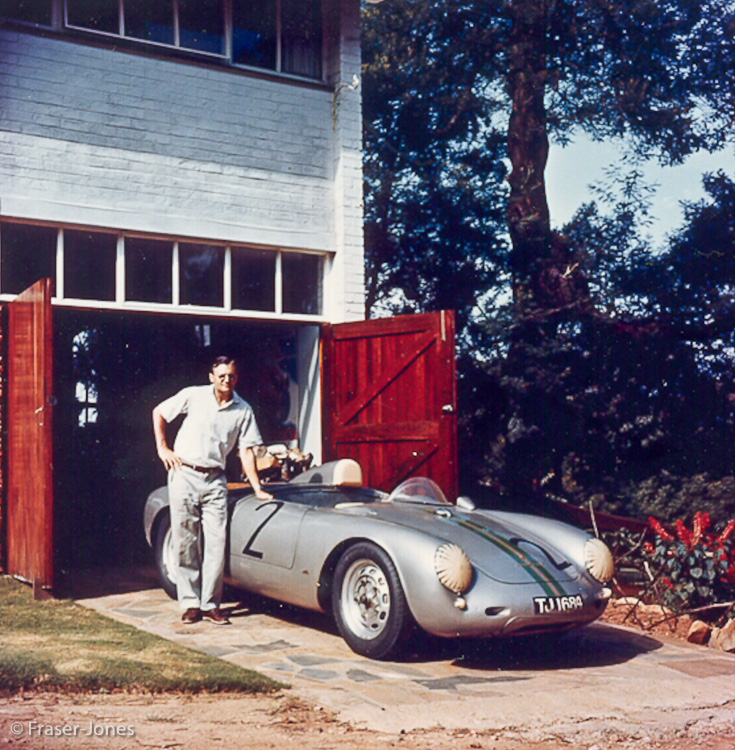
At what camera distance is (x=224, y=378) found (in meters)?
7.75

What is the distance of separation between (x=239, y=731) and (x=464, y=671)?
1993mm

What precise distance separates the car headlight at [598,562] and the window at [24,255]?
17.3 feet

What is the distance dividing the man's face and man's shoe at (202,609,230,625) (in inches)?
61.2

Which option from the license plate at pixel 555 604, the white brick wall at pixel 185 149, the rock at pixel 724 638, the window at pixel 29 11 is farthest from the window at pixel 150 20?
the rock at pixel 724 638

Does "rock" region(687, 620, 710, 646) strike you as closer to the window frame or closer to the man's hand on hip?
the man's hand on hip

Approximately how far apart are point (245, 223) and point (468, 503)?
4363 mm

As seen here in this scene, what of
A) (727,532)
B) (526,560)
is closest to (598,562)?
(526,560)

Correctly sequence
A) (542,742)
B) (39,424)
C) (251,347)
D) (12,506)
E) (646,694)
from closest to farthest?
1. (542,742)
2. (646,694)
3. (39,424)
4. (12,506)
5. (251,347)

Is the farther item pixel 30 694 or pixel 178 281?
pixel 178 281

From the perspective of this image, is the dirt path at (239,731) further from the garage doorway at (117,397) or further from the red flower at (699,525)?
the garage doorway at (117,397)

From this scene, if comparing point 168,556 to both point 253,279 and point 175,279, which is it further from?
point 253,279

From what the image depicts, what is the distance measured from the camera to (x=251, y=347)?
39.8 feet

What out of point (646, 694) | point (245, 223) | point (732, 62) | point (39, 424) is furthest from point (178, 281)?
point (732, 62)

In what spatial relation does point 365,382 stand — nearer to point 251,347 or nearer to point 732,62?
point 251,347
